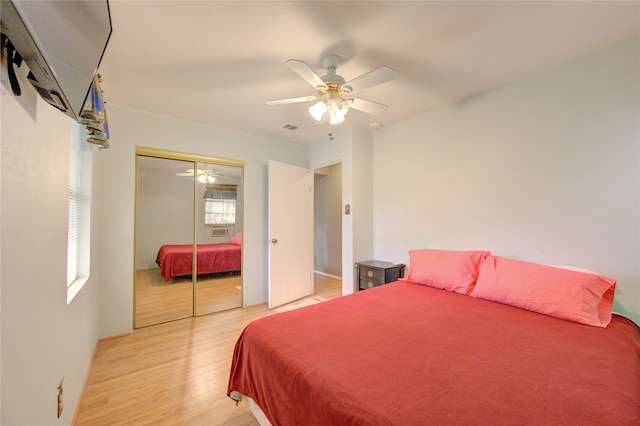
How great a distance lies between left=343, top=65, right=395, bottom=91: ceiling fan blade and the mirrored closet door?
2294 mm

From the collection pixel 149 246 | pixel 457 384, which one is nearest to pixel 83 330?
pixel 149 246

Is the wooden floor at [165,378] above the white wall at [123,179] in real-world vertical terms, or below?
below

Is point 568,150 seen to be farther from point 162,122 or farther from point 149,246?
point 149,246

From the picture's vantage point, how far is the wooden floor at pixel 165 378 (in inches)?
64.2

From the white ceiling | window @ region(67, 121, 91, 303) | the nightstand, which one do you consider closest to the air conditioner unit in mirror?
the white ceiling

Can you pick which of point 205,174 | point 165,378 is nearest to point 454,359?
point 165,378

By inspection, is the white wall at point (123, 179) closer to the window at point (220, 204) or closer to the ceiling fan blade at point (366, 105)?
the window at point (220, 204)

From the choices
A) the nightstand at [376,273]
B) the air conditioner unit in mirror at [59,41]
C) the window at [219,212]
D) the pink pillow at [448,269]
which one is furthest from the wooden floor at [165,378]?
the air conditioner unit in mirror at [59,41]

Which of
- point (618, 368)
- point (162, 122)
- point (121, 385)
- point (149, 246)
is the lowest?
point (121, 385)

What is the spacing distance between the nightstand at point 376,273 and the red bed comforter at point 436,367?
112cm

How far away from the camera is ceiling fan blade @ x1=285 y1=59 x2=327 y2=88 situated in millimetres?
1514

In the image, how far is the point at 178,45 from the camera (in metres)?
1.73

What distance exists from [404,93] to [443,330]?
6.91 ft

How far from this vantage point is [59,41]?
777mm
